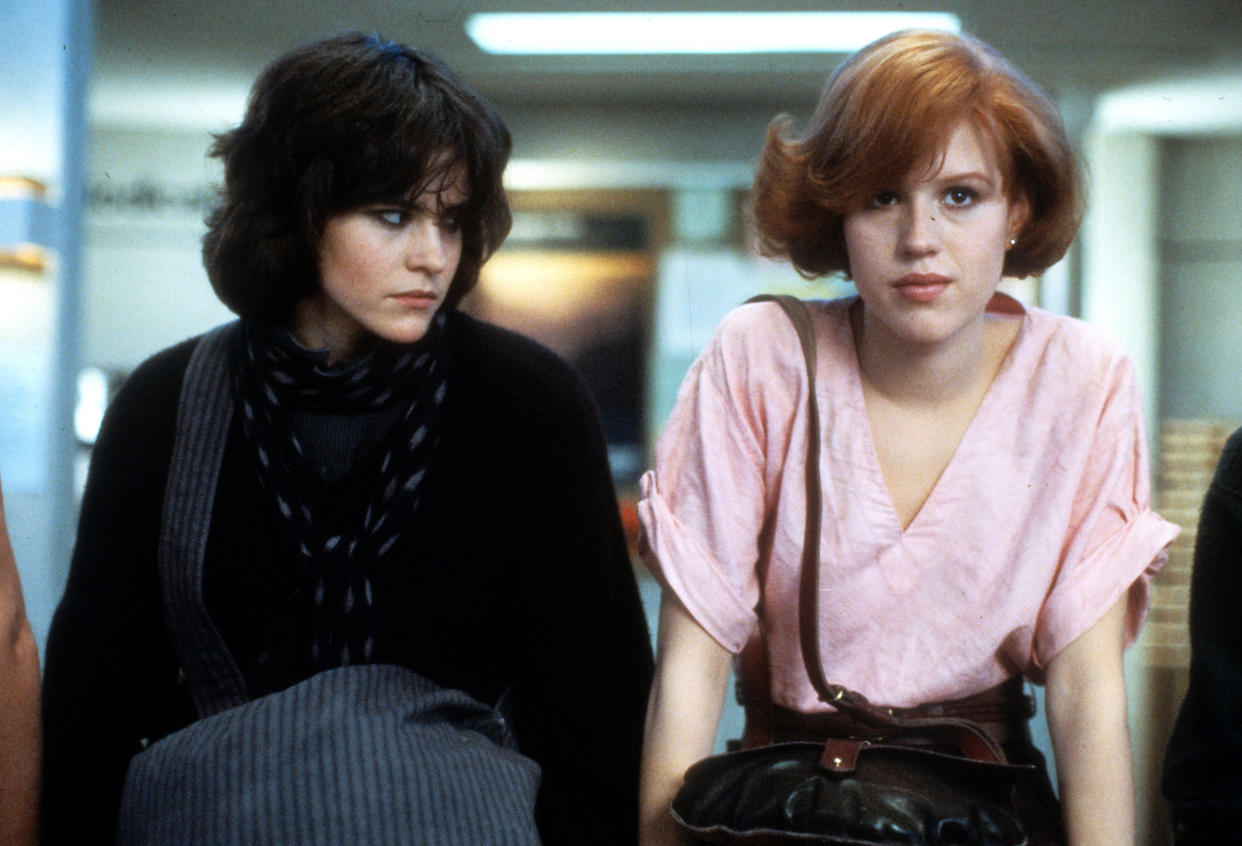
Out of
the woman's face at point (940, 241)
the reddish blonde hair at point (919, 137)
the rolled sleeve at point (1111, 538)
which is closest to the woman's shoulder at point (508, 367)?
the reddish blonde hair at point (919, 137)

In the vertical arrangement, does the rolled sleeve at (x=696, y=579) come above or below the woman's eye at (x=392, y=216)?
below

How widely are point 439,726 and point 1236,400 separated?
5570mm

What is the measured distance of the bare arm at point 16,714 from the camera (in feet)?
4.38

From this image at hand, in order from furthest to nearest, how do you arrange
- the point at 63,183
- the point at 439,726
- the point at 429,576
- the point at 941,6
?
the point at 63,183 → the point at 941,6 → the point at 429,576 → the point at 439,726

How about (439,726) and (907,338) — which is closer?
(439,726)

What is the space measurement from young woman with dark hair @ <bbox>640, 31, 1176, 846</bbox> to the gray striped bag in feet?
0.81

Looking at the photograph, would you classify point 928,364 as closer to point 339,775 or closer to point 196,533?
point 339,775

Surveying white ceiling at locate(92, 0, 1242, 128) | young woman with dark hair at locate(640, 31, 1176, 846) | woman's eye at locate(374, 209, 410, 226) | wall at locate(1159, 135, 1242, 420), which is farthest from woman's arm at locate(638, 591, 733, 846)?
wall at locate(1159, 135, 1242, 420)

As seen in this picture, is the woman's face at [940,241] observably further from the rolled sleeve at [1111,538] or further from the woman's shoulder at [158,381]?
the woman's shoulder at [158,381]

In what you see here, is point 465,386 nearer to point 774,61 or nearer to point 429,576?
point 429,576

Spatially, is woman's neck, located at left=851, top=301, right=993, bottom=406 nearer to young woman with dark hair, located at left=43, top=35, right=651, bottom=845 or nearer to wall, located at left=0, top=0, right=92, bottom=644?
young woman with dark hair, located at left=43, top=35, right=651, bottom=845

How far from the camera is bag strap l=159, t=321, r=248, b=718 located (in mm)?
1564

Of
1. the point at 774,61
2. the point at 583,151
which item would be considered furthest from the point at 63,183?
the point at 774,61

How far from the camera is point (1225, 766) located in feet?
5.03
